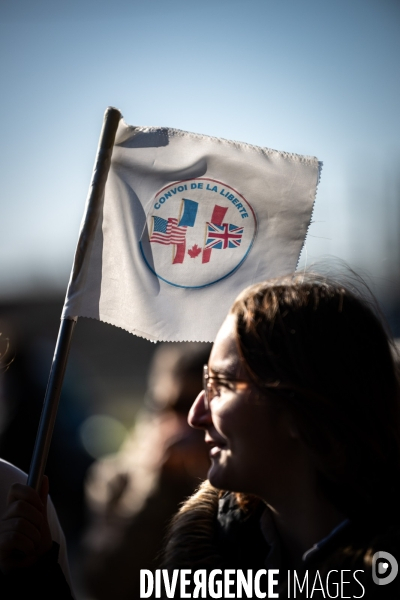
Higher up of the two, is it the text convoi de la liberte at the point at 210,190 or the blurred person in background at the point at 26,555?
the text convoi de la liberte at the point at 210,190

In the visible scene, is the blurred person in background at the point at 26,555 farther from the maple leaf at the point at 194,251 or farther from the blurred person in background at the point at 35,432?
the blurred person in background at the point at 35,432

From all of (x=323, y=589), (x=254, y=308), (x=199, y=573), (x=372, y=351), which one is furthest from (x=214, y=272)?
(x=323, y=589)

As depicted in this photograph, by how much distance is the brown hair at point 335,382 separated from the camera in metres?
1.77

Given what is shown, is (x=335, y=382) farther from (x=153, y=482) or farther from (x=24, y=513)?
(x=153, y=482)

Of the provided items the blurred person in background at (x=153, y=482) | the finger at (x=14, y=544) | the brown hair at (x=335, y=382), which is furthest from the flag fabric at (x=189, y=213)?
the finger at (x=14, y=544)

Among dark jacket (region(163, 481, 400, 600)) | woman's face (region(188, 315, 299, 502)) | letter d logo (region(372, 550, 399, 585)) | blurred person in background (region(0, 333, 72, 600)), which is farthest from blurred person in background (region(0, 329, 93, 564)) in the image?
letter d logo (region(372, 550, 399, 585))

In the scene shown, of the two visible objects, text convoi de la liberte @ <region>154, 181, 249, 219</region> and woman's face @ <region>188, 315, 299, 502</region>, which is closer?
woman's face @ <region>188, 315, 299, 502</region>

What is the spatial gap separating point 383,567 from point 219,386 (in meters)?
0.57

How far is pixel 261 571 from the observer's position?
6.09ft

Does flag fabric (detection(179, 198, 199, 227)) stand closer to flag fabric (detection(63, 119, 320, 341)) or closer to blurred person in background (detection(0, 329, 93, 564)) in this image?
flag fabric (detection(63, 119, 320, 341))

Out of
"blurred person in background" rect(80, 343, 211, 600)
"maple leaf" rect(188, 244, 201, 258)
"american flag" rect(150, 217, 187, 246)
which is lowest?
"blurred person in background" rect(80, 343, 211, 600)

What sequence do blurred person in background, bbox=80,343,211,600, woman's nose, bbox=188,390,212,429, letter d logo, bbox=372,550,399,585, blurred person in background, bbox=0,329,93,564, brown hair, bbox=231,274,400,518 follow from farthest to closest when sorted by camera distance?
1. blurred person in background, bbox=0,329,93,564
2. blurred person in background, bbox=80,343,211,600
3. woman's nose, bbox=188,390,212,429
4. brown hair, bbox=231,274,400,518
5. letter d logo, bbox=372,550,399,585

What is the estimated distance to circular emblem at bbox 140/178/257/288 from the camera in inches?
101

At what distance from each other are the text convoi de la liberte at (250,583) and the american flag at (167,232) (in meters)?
1.07
